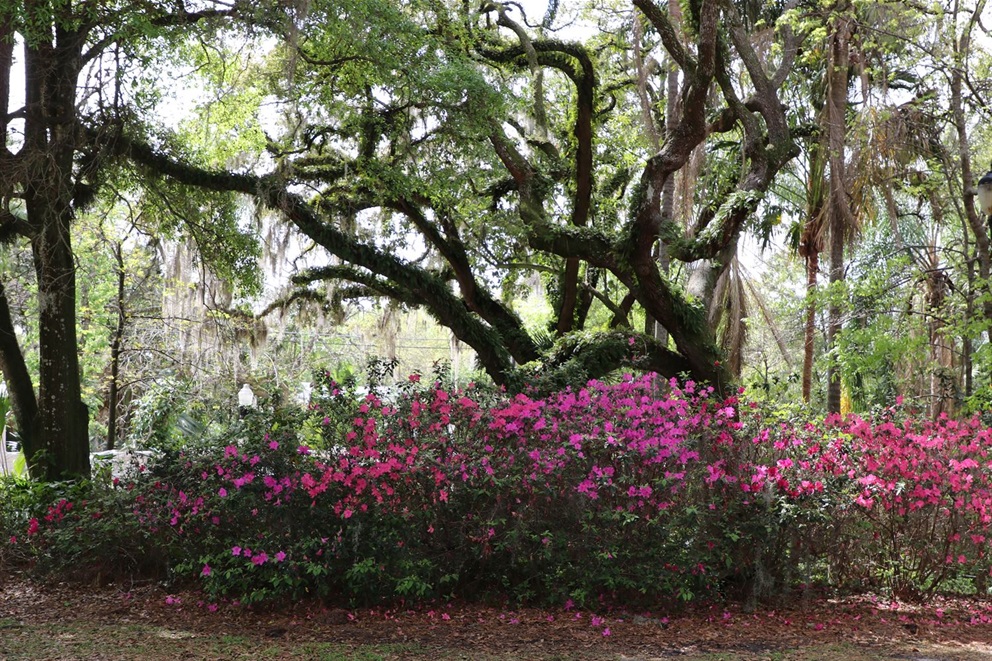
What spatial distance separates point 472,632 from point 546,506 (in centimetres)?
97

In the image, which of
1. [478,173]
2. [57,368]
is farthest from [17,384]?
[478,173]

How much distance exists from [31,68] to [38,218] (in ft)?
4.71

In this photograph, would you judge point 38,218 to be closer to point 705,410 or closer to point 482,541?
point 482,541

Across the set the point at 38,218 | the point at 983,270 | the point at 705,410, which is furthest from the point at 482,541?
the point at 983,270

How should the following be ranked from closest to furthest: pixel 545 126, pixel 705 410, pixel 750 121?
pixel 705 410, pixel 750 121, pixel 545 126

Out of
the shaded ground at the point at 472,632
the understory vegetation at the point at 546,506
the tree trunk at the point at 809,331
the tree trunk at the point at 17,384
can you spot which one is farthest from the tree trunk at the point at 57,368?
the tree trunk at the point at 809,331

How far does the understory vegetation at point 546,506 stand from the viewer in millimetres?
5930

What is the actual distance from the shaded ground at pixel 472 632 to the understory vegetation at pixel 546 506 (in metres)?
0.19

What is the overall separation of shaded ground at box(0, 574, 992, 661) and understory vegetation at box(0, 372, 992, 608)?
0.19 metres

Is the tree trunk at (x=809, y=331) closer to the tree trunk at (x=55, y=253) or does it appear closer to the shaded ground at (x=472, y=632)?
the shaded ground at (x=472, y=632)

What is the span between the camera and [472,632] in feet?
18.1

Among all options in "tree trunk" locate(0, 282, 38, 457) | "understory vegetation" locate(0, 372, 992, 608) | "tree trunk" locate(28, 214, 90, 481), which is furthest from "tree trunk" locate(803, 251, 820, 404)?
"tree trunk" locate(0, 282, 38, 457)

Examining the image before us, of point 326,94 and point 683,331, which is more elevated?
point 326,94

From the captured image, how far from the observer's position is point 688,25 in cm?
1045
